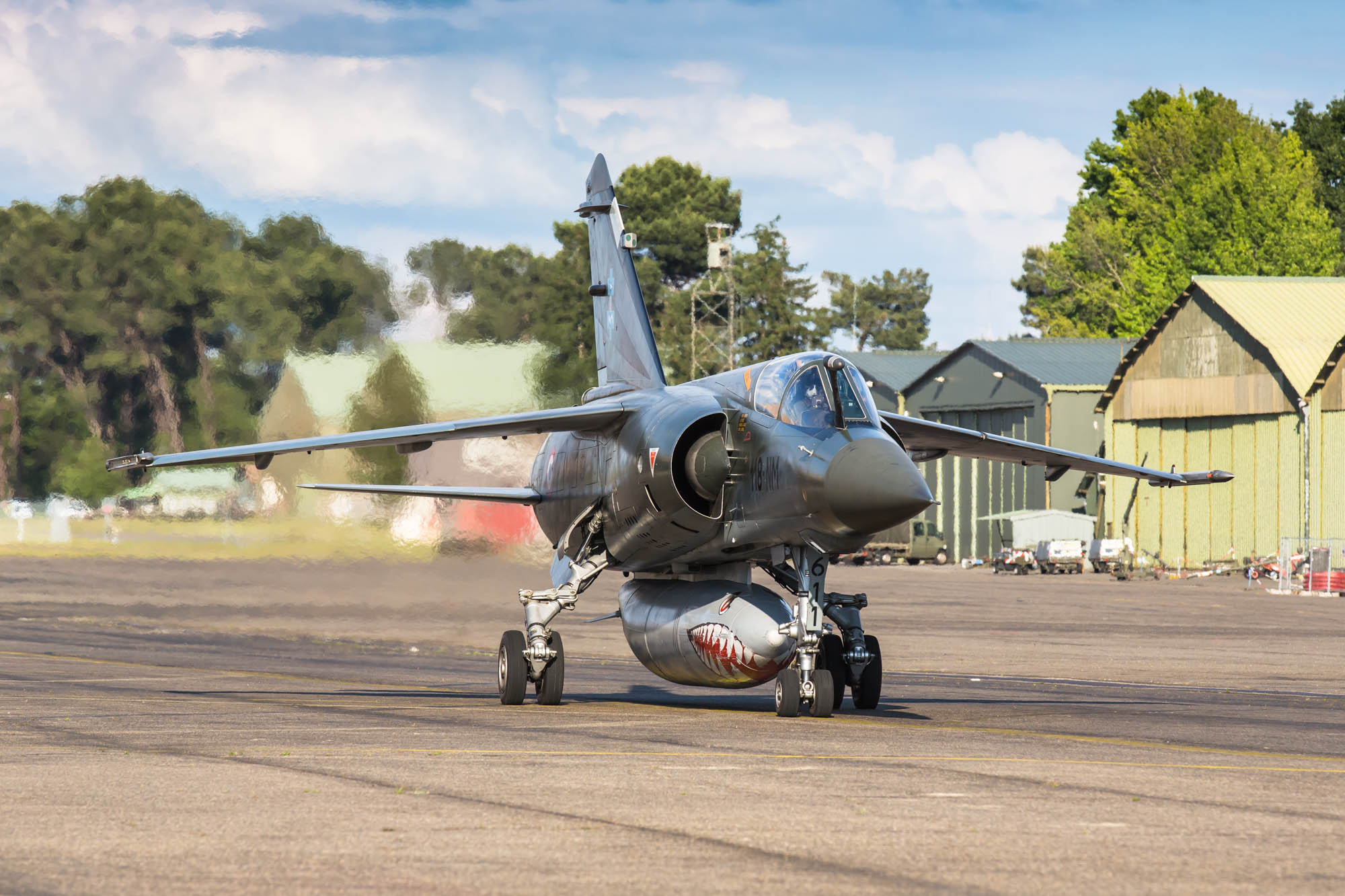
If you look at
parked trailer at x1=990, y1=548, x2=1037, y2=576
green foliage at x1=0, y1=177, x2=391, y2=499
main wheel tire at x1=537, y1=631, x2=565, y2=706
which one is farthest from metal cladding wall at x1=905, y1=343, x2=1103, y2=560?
main wheel tire at x1=537, y1=631, x2=565, y2=706

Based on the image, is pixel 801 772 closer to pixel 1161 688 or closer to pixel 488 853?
pixel 488 853

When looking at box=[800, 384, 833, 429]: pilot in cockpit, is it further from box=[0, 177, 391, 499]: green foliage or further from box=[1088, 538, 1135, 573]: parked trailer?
box=[1088, 538, 1135, 573]: parked trailer

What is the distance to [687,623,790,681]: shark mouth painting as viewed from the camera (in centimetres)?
1716

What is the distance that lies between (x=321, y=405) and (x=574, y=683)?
449 inches

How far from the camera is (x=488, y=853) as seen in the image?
8.47 m

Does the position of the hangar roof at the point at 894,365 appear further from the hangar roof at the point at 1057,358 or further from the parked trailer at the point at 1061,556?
the parked trailer at the point at 1061,556

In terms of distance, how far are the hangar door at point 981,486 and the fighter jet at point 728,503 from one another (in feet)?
185

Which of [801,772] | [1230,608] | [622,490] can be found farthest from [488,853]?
[1230,608]

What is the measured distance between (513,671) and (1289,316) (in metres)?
51.2

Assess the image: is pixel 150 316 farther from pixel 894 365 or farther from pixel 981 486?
pixel 894 365

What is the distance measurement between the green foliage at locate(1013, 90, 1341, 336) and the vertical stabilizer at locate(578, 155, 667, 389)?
2693 inches

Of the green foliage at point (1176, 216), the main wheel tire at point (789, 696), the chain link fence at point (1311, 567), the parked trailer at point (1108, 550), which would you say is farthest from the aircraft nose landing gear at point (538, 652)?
the green foliage at point (1176, 216)

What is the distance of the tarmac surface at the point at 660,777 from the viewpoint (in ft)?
26.5

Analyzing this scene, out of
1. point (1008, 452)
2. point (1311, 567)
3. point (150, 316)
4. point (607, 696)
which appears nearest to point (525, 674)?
point (607, 696)
